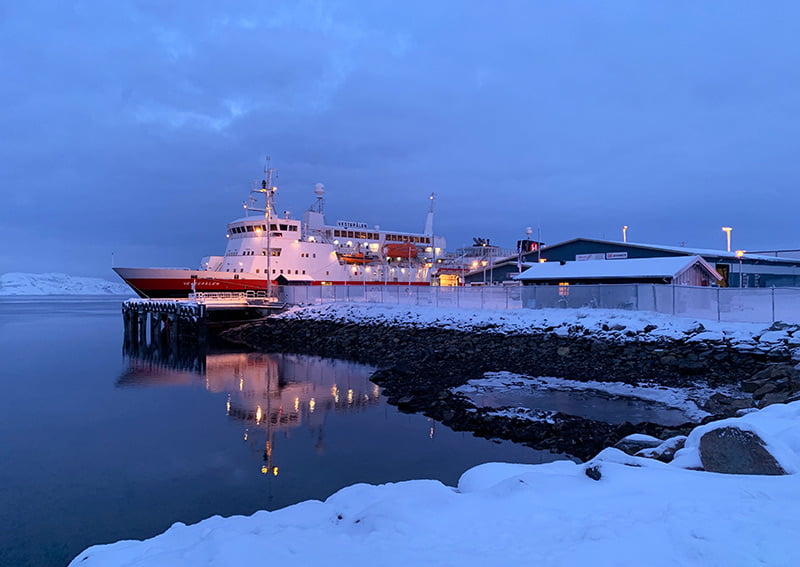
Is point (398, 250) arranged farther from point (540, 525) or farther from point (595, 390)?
point (540, 525)

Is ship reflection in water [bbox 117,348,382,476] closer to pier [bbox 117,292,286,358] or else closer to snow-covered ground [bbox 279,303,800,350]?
pier [bbox 117,292,286,358]

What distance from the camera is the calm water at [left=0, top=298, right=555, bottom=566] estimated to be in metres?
8.62

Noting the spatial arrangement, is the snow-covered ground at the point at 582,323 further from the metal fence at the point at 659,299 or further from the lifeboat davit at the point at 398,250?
the lifeboat davit at the point at 398,250

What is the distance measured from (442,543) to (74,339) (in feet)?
143

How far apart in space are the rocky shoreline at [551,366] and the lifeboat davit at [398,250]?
1089 inches

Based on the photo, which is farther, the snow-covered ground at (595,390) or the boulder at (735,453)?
the snow-covered ground at (595,390)

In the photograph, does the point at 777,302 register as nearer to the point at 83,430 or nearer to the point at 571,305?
the point at 571,305

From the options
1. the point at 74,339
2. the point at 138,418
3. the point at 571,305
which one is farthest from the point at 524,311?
the point at 74,339

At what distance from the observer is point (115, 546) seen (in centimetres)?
542

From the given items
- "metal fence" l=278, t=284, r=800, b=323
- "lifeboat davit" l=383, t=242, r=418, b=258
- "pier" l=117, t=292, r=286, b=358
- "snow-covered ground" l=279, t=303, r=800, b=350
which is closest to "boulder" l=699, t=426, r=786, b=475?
"snow-covered ground" l=279, t=303, r=800, b=350

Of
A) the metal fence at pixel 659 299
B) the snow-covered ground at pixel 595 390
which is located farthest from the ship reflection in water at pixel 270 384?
the metal fence at pixel 659 299

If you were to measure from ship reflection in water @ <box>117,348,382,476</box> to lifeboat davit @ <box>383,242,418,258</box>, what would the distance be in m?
31.2

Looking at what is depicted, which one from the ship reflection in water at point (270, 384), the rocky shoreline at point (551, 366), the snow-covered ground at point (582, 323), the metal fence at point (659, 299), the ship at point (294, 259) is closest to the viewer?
the rocky shoreline at point (551, 366)

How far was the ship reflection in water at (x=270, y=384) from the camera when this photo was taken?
46.8 ft
